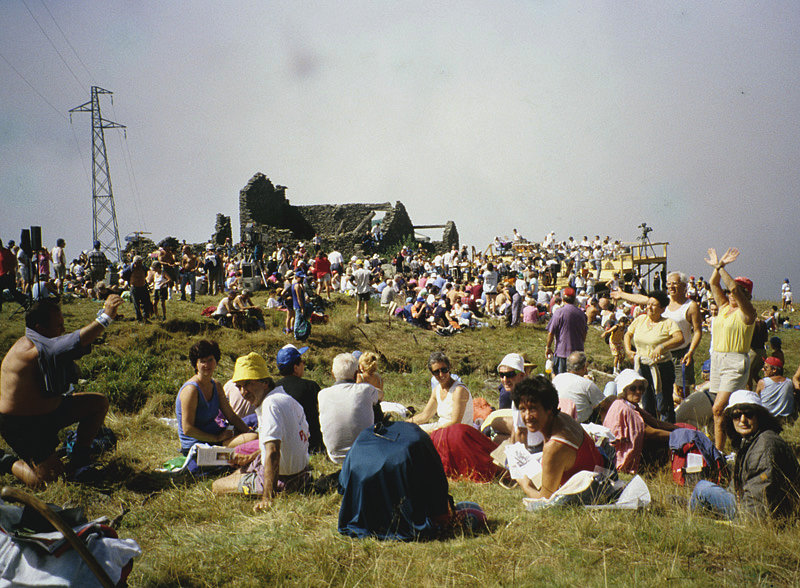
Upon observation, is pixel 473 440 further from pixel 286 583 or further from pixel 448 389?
pixel 286 583

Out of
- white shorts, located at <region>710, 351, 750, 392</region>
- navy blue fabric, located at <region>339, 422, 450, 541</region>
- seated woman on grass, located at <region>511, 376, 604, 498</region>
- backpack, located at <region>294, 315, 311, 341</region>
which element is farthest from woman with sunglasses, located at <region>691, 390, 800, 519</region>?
backpack, located at <region>294, 315, 311, 341</region>

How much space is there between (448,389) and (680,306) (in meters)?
3.00

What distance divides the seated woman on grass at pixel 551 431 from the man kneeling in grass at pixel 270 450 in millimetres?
1757

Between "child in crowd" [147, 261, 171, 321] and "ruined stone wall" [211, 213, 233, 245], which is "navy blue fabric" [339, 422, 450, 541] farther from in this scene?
"ruined stone wall" [211, 213, 233, 245]

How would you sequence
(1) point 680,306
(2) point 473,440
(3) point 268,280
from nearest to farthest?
(2) point 473,440 → (1) point 680,306 → (3) point 268,280

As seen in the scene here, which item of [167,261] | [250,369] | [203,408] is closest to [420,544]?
[250,369]

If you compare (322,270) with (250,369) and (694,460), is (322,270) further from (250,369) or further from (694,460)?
(694,460)

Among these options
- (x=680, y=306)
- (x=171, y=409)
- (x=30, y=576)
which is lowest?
(x=171, y=409)

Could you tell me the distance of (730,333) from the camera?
5.29 m

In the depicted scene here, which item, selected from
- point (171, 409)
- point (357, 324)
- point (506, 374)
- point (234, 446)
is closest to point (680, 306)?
point (506, 374)

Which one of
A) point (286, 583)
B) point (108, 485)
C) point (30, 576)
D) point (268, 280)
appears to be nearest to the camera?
point (30, 576)

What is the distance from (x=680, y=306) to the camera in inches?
253

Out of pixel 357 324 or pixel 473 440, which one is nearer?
pixel 473 440

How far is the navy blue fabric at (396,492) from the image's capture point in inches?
137
